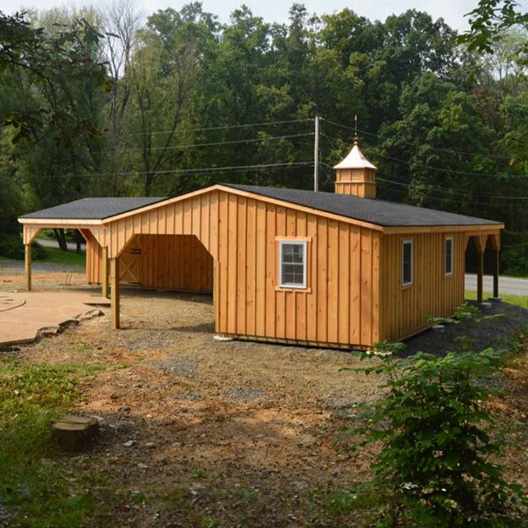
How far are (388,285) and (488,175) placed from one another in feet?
106

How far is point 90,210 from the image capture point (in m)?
23.1

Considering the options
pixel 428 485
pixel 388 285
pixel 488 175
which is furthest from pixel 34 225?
pixel 488 175

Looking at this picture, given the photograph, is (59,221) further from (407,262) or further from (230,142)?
(230,142)

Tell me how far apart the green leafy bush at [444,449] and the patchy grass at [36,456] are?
2648 mm

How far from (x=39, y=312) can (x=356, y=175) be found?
10899mm

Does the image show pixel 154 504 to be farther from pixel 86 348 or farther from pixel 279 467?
pixel 86 348

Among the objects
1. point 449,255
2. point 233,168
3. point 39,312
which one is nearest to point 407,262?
point 449,255

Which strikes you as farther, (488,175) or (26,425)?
(488,175)

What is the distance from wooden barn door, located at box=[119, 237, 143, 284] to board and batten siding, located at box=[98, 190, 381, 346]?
893cm

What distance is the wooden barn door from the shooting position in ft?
78.6

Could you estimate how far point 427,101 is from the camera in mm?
45469

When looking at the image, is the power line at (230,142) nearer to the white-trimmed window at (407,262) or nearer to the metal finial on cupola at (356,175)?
the metal finial on cupola at (356,175)

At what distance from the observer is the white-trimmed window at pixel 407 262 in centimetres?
1403

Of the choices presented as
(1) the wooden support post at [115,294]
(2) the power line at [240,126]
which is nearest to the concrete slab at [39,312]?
(1) the wooden support post at [115,294]
